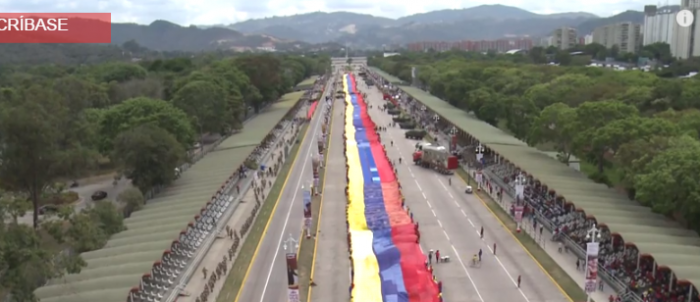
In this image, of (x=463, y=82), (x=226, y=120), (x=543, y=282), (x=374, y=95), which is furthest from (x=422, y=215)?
(x=374, y=95)

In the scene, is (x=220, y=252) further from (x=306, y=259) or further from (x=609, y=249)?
(x=609, y=249)

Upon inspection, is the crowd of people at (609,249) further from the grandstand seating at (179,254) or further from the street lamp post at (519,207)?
the grandstand seating at (179,254)

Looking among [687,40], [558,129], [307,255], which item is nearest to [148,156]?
[307,255]

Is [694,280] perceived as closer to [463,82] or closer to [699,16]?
[463,82]

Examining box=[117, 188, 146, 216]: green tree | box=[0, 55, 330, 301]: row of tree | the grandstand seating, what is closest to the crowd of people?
the grandstand seating

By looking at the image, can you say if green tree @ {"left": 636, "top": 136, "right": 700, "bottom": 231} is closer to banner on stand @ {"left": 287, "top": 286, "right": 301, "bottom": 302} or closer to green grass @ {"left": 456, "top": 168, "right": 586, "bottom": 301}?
green grass @ {"left": 456, "top": 168, "right": 586, "bottom": 301}

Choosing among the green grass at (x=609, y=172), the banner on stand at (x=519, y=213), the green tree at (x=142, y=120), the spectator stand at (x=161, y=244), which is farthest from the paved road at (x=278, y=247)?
the green grass at (x=609, y=172)
